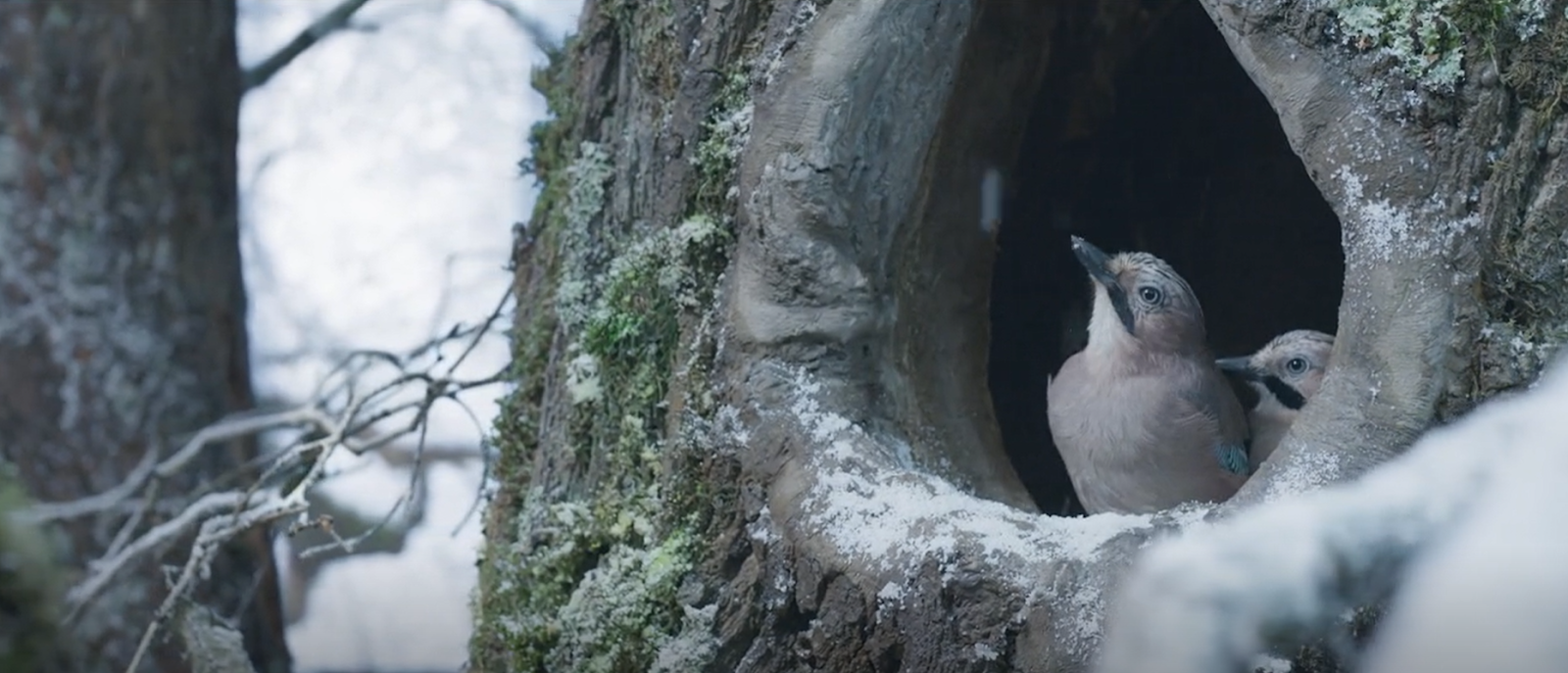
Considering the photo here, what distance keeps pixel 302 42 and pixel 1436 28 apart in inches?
168

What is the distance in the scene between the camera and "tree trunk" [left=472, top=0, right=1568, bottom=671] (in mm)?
2604

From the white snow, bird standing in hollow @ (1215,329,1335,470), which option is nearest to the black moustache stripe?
bird standing in hollow @ (1215,329,1335,470)

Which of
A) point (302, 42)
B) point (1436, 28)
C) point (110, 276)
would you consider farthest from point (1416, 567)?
point (302, 42)

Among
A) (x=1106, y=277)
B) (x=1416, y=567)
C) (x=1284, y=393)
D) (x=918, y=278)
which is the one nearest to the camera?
(x=1416, y=567)

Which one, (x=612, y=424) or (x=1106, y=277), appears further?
(x=1106, y=277)

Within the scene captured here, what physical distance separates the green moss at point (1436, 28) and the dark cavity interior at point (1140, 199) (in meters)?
1.59

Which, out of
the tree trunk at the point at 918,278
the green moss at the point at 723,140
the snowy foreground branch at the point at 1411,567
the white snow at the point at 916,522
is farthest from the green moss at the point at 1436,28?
the snowy foreground branch at the point at 1411,567

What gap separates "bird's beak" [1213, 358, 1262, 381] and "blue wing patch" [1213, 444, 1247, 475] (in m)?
0.37

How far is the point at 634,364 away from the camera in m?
3.43

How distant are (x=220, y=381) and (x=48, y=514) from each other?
0.74 metres

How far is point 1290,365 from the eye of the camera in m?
4.08

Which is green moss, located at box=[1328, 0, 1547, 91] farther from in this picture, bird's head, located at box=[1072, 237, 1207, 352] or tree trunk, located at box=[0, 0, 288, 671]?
tree trunk, located at box=[0, 0, 288, 671]

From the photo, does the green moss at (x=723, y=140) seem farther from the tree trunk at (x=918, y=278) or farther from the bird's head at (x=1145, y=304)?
the bird's head at (x=1145, y=304)

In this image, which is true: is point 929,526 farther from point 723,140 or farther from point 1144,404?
point 1144,404
